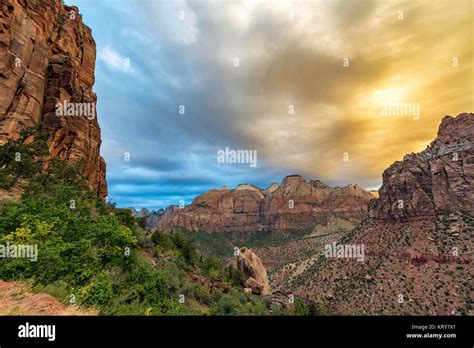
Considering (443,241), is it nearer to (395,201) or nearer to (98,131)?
(395,201)

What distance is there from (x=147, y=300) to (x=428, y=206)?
10515cm

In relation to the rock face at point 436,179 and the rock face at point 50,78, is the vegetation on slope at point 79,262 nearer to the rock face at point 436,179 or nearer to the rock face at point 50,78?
the rock face at point 50,78

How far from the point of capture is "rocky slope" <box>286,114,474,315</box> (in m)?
51.1

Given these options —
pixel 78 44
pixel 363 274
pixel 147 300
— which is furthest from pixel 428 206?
pixel 78 44

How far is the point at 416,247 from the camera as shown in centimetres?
6469

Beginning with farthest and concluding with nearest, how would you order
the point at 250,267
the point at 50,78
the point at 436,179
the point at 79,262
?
1. the point at 436,179
2. the point at 250,267
3. the point at 50,78
4. the point at 79,262

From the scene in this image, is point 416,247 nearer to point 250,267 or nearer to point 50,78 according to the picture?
point 250,267

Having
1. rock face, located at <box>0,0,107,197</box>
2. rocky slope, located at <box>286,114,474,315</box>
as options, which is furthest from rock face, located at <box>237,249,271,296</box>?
rock face, located at <box>0,0,107,197</box>

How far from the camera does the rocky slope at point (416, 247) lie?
2013 inches

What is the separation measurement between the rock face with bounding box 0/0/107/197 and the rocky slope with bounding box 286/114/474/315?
168 ft

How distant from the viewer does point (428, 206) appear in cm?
8225

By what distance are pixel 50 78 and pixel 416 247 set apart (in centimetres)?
9046

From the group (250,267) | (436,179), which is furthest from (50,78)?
(436,179)

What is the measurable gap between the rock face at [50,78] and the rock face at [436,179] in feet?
343
